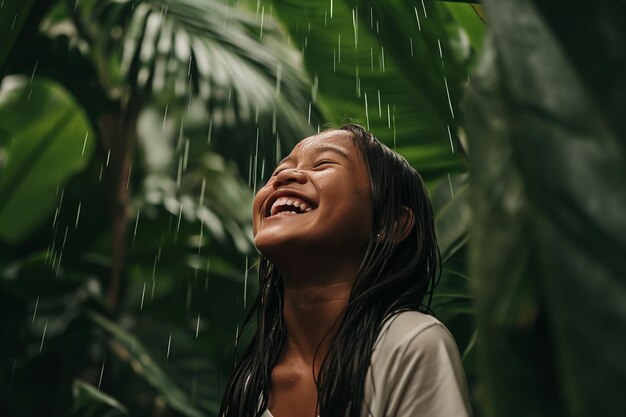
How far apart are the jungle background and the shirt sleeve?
13.1 inches

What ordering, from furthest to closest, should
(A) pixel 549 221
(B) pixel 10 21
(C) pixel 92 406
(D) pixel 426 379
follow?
(C) pixel 92 406 < (B) pixel 10 21 < (D) pixel 426 379 < (A) pixel 549 221

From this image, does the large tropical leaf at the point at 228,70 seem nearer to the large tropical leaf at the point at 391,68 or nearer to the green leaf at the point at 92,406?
the large tropical leaf at the point at 391,68

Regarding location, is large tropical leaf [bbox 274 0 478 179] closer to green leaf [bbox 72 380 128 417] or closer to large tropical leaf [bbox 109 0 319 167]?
large tropical leaf [bbox 109 0 319 167]

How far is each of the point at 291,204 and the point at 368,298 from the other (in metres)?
0.17

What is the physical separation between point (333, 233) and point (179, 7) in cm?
156

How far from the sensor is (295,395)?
1.06 metres

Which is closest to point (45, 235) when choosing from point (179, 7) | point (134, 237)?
point (134, 237)

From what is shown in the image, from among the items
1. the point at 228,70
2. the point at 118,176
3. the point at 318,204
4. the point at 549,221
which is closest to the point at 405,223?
the point at 318,204

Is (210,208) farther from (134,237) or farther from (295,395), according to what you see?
(295,395)

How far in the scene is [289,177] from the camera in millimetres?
1136

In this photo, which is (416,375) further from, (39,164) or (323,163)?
(39,164)

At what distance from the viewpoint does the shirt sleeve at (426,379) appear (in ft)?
2.91

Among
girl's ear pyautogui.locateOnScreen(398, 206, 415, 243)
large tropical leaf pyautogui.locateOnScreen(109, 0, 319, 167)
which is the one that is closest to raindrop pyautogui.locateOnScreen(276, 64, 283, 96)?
large tropical leaf pyautogui.locateOnScreen(109, 0, 319, 167)

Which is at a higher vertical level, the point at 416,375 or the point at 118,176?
the point at 416,375
